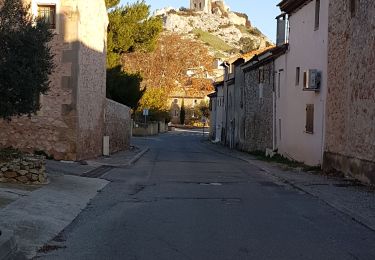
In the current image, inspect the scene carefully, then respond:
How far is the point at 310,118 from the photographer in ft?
77.8

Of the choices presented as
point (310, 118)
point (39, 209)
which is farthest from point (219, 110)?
point (39, 209)

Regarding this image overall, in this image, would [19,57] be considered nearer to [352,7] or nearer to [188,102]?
[352,7]

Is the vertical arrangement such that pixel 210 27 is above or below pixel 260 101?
above

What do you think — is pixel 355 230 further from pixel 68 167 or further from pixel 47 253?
pixel 68 167

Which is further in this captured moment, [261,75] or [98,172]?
[261,75]

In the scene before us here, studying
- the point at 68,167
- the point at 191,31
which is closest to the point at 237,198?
the point at 68,167

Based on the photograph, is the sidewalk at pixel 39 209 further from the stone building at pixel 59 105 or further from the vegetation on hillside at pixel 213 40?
the vegetation on hillside at pixel 213 40

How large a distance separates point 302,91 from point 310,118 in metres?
1.99

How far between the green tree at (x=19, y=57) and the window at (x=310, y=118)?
1327 cm

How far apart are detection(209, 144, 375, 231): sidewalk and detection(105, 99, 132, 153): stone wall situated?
1152 centimetres

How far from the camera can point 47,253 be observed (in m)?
7.24

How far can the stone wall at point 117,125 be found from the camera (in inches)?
1161

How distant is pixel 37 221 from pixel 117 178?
854 centimetres

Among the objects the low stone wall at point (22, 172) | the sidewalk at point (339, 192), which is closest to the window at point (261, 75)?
the sidewalk at point (339, 192)
